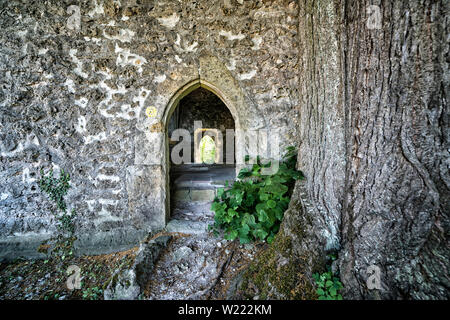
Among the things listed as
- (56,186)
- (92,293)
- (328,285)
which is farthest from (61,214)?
(328,285)

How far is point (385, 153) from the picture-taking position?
1.27 metres

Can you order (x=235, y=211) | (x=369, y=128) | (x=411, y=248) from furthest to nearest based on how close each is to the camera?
1. (x=235, y=211)
2. (x=369, y=128)
3. (x=411, y=248)


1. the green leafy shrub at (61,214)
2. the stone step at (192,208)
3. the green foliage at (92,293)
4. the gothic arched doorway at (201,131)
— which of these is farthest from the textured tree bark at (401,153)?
the gothic arched doorway at (201,131)

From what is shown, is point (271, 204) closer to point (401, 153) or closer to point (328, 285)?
point (328, 285)

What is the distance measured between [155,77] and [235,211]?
197 centimetres

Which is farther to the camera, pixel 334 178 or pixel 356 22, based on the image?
pixel 334 178

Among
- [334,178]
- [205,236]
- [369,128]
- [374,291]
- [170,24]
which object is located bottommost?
[205,236]

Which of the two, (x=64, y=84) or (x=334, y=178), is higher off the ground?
(x=64, y=84)

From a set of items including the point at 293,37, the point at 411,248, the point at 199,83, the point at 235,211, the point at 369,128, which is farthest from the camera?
the point at 199,83

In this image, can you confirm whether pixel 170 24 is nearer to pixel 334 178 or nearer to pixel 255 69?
pixel 255 69

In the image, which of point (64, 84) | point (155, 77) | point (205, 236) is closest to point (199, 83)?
point (155, 77)

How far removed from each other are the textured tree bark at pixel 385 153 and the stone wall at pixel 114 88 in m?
1.03

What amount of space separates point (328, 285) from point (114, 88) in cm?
305

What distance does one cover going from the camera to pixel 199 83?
2719 mm
